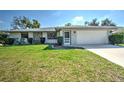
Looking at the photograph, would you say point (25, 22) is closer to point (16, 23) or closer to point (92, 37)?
point (16, 23)

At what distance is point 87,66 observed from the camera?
7656 mm

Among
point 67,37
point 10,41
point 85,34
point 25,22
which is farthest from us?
point 25,22

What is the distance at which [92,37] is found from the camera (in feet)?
74.6

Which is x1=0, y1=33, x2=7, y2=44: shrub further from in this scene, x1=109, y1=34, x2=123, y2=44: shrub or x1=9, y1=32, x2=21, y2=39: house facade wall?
x1=109, y1=34, x2=123, y2=44: shrub

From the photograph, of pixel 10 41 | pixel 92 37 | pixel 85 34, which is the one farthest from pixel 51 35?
pixel 92 37

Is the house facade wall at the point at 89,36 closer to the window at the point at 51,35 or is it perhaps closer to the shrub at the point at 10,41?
the window at the point at 51,35

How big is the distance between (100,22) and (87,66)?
57.1 metres

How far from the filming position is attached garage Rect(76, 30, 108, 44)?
73.9ft

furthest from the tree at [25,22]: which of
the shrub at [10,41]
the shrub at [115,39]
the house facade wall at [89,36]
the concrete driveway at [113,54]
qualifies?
the concrete driveway at [113,54]

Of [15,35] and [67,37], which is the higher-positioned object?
[15,35]

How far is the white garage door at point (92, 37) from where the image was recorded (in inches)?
887
